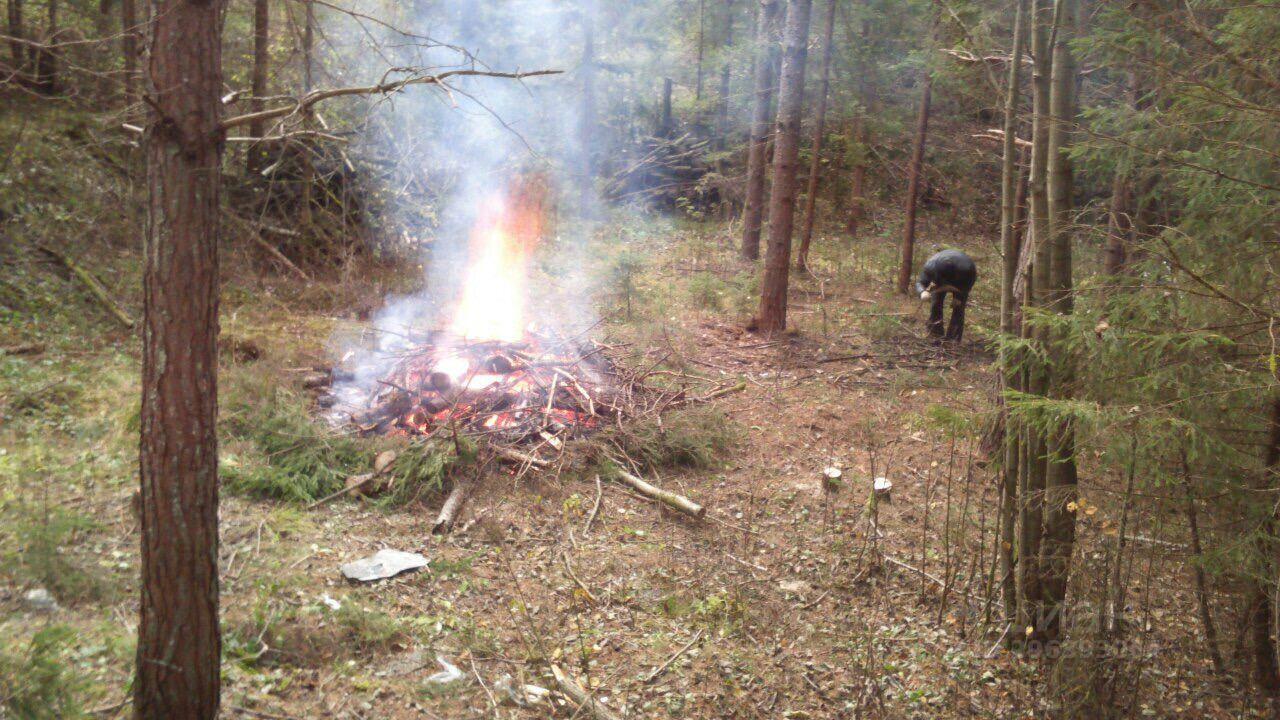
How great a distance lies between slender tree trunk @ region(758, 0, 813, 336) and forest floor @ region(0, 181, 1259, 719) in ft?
6.62

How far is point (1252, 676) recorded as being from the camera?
163 inches

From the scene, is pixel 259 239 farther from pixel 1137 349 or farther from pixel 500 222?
pixel 1137 349

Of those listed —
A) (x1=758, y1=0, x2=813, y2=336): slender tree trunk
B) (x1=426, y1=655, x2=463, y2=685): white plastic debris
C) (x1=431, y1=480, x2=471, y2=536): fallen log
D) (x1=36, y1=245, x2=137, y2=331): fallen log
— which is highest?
(x1=758, y1=0, x2=813, y2=336): slender tree trunk

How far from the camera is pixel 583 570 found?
224 inches

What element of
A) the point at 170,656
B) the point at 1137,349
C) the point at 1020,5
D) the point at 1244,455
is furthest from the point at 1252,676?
the point at 170,656

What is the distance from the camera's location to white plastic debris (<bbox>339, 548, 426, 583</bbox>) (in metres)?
5.19

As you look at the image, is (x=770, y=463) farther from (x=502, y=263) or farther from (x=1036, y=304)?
(x=502, y=263)

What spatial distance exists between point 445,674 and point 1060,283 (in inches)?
164

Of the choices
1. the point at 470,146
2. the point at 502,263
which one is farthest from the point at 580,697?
the point at 470,146

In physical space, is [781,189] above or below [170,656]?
above

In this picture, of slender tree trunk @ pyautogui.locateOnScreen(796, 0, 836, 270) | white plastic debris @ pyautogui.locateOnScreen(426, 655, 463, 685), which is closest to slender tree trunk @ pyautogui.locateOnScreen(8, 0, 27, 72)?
white plastic debris @ pyautogui.locateOnScreen(426, 655, 463, 685)

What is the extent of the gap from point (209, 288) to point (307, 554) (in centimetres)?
286

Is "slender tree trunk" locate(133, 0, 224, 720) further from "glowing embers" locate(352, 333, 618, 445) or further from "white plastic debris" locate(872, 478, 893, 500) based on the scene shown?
"white plastic debris" locate(872, 478, 893, 500)

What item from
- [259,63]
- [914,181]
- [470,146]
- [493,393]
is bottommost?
[493,393]
